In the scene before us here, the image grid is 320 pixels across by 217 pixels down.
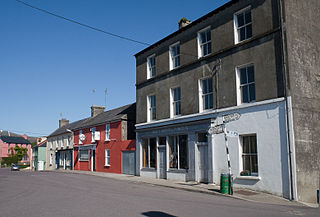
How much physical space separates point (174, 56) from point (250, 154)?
9463 millimetres

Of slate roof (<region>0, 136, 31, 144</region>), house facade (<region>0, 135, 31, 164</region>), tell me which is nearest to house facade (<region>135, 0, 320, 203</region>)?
house facade (<region>0, 135, 31, 164</region>)

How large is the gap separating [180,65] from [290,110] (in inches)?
347

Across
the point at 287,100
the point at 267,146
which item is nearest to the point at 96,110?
the point at 267,146

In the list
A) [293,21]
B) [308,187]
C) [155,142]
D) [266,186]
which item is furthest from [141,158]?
[293,21]

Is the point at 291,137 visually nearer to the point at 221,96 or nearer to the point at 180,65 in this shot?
the point at 221,96

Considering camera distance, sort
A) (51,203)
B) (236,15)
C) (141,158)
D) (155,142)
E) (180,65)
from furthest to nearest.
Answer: (141,158)
(155,142)
(180,65)
(236,15)
(51,203)

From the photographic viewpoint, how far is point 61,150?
143ft

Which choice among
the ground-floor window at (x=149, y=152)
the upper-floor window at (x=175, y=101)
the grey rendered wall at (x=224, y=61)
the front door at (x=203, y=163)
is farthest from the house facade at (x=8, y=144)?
the front door at (x=203, y=163)

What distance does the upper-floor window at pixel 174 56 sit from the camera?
2123 cm

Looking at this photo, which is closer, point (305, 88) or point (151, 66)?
point (305, 88)

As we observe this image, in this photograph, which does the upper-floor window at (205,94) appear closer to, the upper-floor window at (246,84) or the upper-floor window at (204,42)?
the upper-floor window at (204,42)

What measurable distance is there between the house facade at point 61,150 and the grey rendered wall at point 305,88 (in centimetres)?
3200

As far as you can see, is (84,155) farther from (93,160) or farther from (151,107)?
(151,107)

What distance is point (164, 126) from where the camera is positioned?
20.9m
